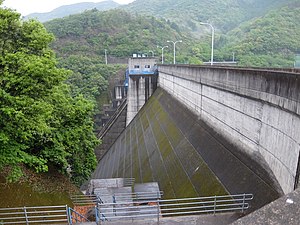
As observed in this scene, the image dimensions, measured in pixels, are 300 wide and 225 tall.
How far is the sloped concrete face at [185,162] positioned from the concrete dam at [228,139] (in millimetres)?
35

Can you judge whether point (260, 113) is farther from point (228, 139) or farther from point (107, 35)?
point (107, 35)

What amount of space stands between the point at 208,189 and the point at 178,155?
4380 millimetres

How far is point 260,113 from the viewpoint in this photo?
7.84m

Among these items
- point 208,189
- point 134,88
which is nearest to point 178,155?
point 208,189

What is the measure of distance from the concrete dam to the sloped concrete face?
35 mm

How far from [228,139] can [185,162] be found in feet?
8.59

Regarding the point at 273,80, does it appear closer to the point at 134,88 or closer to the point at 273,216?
the point at 273,216

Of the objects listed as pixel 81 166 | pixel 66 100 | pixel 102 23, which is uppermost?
pixel 102 23

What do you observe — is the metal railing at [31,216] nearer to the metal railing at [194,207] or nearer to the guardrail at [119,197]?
the metal railing at [194,207]

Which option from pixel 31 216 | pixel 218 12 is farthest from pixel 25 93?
pixel 218 12

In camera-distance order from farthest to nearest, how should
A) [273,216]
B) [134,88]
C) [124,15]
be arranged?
[124,15] < [134,88] < [273,216]

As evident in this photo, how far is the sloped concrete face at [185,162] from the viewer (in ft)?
25.7

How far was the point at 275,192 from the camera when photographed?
6.61m

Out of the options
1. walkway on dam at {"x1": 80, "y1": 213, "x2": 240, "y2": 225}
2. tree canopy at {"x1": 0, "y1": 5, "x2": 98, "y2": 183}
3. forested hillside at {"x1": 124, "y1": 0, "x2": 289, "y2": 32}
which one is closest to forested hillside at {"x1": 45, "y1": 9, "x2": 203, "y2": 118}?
tree canopy at {"x1": 0, "y1": 5, "x2": 98, "y2": 183}
